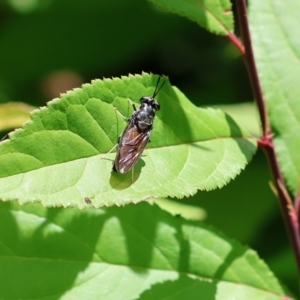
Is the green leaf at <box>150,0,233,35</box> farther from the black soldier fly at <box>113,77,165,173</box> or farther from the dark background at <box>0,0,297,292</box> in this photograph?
the dark background at <box>0,0,297,292</box>

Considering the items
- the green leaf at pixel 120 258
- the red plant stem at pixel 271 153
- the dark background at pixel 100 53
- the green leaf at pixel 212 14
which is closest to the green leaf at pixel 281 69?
the red plant stem at pixel 271 153

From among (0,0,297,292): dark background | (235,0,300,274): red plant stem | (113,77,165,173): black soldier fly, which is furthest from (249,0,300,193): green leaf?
(0,0,297,292): dark background

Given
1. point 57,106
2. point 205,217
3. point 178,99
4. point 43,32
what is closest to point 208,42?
point 43,32

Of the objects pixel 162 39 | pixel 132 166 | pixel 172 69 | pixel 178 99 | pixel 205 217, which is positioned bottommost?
pixel 205 217

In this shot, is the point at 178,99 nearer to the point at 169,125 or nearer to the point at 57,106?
the point at 169,125

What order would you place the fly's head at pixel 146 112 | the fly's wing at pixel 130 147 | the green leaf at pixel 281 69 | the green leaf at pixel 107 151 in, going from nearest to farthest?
the green leaf at pixel 107 151
the fly's wing at pixel 130 147
the fly's head at pixel 146 112
the green leaf at pixel 281 69

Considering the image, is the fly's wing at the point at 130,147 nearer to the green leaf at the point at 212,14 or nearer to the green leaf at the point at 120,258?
the green leaf at the point at 120,258

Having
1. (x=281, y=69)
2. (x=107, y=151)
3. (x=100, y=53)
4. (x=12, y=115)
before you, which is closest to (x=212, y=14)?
(x=281, y=69)
